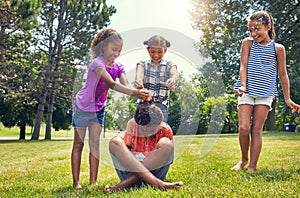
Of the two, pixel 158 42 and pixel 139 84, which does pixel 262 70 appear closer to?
pixel 158 42

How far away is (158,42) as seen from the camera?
10.4 feet

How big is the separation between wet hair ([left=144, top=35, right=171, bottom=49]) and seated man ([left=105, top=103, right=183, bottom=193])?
2.00 feet

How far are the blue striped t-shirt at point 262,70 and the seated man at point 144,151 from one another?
1.12m

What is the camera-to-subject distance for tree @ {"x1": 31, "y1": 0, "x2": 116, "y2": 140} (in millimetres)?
18234

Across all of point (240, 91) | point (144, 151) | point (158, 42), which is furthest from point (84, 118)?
point (240, 91)

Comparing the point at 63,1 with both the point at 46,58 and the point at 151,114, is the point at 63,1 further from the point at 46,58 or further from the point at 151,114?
the point at 151,114

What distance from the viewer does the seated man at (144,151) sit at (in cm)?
277

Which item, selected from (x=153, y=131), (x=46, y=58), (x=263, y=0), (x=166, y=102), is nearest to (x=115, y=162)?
(x=153, y=131)

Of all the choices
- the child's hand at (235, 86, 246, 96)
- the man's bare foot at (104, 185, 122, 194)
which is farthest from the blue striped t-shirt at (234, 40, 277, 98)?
the man's bare foot at (104, 185, 122, 194)

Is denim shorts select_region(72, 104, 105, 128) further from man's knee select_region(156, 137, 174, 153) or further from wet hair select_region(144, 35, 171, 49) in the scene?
wet hair select_region(144, 35, 171, 49)

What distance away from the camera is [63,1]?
18.3 m

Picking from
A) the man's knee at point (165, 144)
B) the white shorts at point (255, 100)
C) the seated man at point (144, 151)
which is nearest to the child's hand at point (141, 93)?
the seated man at point (144, 151)

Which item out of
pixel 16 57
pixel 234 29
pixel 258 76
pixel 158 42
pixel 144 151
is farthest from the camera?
pixel 234 29

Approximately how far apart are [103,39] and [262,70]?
1579 millimetres
